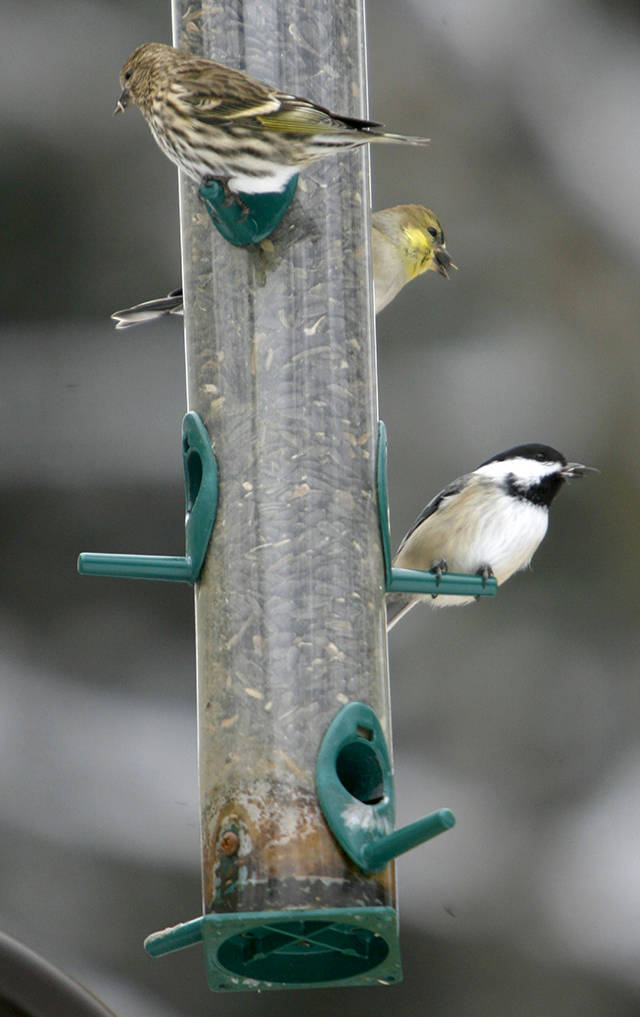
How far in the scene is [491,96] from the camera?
32.8ft

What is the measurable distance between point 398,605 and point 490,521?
41 centimetres

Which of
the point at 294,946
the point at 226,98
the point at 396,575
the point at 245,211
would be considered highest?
the point at 226,98

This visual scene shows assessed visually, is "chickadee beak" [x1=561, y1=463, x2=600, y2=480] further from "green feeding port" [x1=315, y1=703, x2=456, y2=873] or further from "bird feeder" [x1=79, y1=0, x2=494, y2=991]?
"green feeding port" [x1=315, y1=703, x2=456, y2=873]

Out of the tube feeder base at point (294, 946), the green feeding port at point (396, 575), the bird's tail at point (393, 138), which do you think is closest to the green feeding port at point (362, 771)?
the tube feeder base at point (294, 946)

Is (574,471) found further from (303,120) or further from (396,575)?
(303,120)

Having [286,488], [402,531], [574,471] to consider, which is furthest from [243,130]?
[402,531]

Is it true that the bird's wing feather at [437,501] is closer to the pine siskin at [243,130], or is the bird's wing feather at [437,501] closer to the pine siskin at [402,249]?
the pine siskin at [402,249]

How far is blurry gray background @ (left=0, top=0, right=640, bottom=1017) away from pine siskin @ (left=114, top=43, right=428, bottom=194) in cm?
429

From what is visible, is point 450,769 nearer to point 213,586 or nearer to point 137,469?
point 137,469

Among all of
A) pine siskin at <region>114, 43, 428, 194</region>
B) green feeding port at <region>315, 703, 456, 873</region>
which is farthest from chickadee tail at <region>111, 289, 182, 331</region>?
green feeding port at <region>315, 703, 456, 873</region>

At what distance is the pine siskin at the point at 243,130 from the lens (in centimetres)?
444

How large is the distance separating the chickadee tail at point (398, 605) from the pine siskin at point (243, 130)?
5.42ft

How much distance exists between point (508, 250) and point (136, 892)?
134 inches

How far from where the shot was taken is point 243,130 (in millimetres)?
4457
